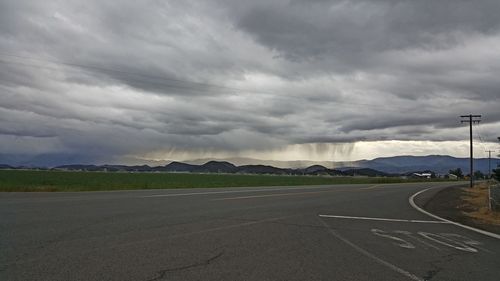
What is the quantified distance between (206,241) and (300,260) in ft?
7.88

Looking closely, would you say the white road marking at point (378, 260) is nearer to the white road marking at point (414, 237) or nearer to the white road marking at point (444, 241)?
the white road marking at point (414, 237)

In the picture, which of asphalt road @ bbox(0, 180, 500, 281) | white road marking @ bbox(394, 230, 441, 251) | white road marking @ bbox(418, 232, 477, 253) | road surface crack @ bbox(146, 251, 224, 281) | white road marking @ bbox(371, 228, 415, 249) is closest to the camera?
road surface crack @ bbox(146, 251, 224, 281)

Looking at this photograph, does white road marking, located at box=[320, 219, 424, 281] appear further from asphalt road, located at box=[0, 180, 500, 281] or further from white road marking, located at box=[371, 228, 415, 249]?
white road marking, located at box=[371, 228, 415, 249]

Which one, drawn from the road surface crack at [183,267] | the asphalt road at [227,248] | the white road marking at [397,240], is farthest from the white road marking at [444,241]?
the road surface crack at [183,267]

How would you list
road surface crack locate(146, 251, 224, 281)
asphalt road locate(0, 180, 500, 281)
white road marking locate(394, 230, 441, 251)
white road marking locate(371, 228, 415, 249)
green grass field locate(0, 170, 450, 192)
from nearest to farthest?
road surface crack locate(146, 251, 224, 281) < asphalt road locate(0, 180, 500, 281) < white road marking locate(371, 228, 415, 249) < white road marking locate(394, 230, 441, 251) < green grass field locate(0, 170, 450, 192)

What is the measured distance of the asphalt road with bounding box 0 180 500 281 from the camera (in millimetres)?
7320

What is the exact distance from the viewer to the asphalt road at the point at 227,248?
7320 millimetres

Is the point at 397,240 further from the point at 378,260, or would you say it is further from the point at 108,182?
the point at 108,182

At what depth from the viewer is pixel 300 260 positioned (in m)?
8.43

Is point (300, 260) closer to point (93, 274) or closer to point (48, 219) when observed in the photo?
point (93, 274)

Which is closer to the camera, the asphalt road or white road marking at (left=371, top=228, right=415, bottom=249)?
the asphalt road

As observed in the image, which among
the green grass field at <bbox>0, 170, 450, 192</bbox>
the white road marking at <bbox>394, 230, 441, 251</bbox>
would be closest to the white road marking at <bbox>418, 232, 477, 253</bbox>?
the white road marking at <bbox>394, 230, 441, 251</bbox>

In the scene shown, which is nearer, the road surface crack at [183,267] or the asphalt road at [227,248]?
the road surface crack at [183,267]

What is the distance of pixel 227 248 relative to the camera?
9.34m
